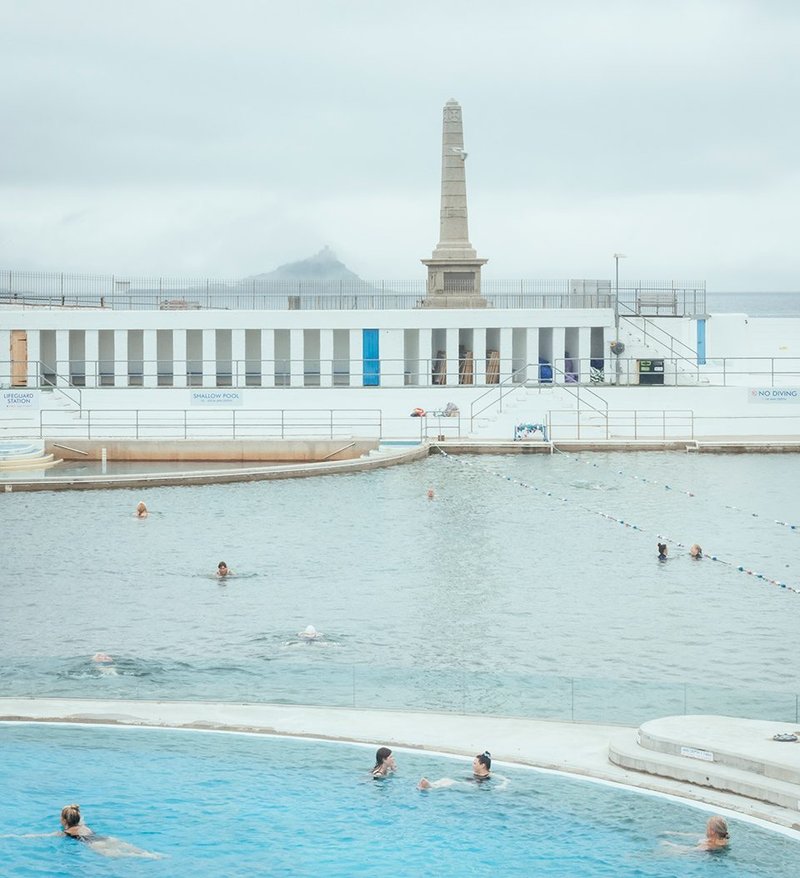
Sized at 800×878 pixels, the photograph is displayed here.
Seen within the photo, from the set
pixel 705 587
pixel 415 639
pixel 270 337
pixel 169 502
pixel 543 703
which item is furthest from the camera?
pixel 270 337

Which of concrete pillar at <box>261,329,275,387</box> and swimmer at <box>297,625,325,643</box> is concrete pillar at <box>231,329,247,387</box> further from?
swimmer at <box>297,625,325,643</box>

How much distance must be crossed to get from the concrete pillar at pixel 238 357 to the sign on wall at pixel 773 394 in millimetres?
24008

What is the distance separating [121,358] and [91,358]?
1.42 metres

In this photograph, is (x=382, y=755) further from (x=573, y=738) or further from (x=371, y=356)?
(x=371, y=356)

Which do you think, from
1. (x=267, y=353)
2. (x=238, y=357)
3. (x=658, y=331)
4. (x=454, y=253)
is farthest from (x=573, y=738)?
(x=454, y=253)

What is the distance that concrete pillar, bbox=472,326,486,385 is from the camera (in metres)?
77.2

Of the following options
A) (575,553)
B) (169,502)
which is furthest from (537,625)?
(169,502)

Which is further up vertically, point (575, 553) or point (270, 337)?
point (270, 337)

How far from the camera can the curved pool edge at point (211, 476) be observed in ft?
189

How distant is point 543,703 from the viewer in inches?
987

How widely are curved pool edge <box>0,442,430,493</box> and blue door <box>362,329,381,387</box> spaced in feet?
43.3

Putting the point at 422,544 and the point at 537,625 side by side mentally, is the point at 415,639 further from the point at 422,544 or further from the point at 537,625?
the point at 422,544

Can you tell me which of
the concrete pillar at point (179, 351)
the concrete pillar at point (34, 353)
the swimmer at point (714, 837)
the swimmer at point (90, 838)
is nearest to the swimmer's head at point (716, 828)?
the swimmer at point (714, 837)

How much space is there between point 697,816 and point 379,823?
4.39 m
